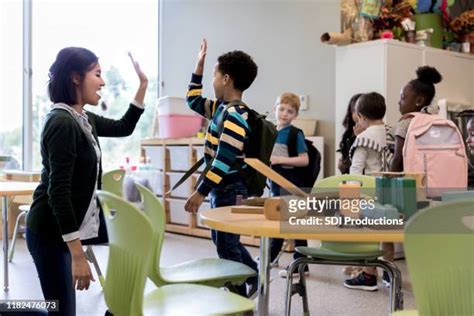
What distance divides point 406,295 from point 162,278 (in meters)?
1.77

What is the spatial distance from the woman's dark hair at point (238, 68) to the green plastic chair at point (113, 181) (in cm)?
69

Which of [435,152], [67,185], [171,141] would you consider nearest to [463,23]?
[435,152]

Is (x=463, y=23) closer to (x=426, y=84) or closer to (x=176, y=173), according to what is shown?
(x=426, y=84)

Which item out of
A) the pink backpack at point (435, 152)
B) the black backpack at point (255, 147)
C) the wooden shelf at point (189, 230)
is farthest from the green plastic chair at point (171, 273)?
the wooden shelf at point (189, 230)

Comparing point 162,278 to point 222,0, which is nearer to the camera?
point 162,278

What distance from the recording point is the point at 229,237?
7.12ft

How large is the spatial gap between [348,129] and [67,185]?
2.56 meters

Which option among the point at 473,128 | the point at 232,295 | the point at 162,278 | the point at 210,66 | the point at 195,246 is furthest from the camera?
the point at 210,66

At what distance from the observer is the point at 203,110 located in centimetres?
252

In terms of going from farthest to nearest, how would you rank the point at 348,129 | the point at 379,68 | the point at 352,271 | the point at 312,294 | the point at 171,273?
1. the point at 379,68
2. the point at 348,129
3. the point at 352,271
4. the point at 312,294
5. the point at 171,273

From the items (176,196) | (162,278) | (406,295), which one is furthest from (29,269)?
(406,295)

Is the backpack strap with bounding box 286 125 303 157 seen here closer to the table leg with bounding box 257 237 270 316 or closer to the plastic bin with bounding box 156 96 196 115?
the plastic bin with bounding box 156 96 196 115

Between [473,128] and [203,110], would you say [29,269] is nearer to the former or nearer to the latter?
[203,110]
